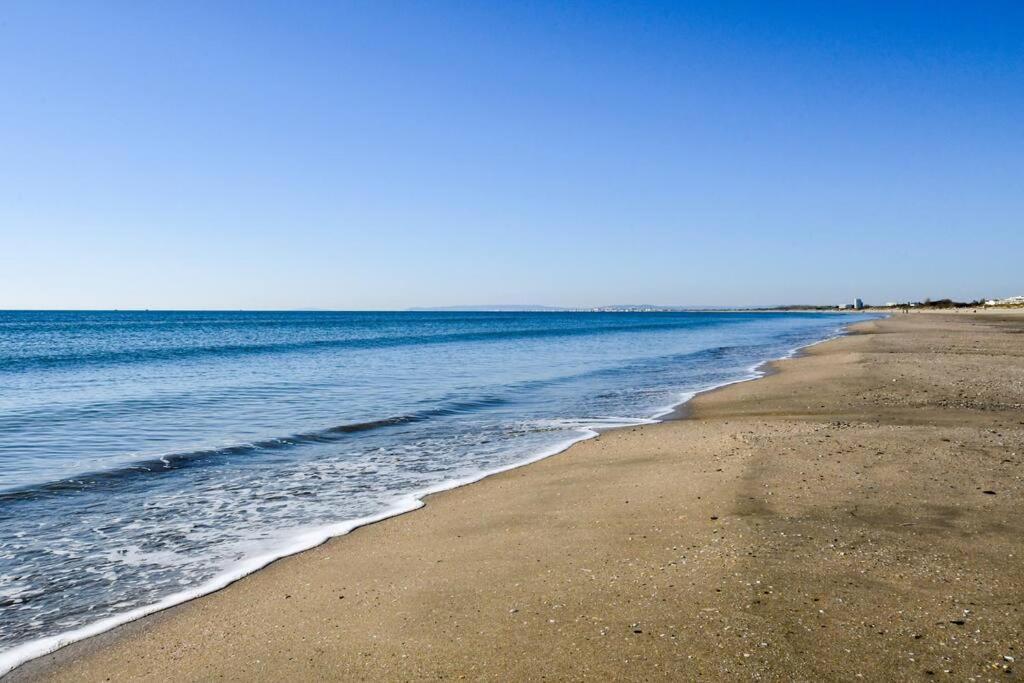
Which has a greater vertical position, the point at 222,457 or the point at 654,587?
the point at 654,587

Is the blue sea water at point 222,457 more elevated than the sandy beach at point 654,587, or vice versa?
the sandy beach at point 654,587

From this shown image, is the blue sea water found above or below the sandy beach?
below

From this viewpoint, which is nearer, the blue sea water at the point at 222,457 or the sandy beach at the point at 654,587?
the sandy beach at the point at 654,587

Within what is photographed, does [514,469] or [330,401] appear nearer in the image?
[514,469]

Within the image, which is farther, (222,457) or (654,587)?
(222,457)

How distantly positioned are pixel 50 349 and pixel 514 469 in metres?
48.7

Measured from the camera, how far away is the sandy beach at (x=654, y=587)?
13.0 ft

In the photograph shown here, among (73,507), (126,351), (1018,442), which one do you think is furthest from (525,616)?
(126,351)

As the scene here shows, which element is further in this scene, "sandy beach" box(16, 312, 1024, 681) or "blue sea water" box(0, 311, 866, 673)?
"blue sea water" box(0, 311, 866, 673)

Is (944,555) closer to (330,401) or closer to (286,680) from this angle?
(286,680)

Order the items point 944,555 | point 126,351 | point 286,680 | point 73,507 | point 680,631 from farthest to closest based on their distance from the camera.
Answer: point 126,351, point 73,507, point 944,555, point 680,631, point 286,680

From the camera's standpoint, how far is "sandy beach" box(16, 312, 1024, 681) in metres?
3.96

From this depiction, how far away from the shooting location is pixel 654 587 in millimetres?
4930

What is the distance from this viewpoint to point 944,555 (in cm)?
534
